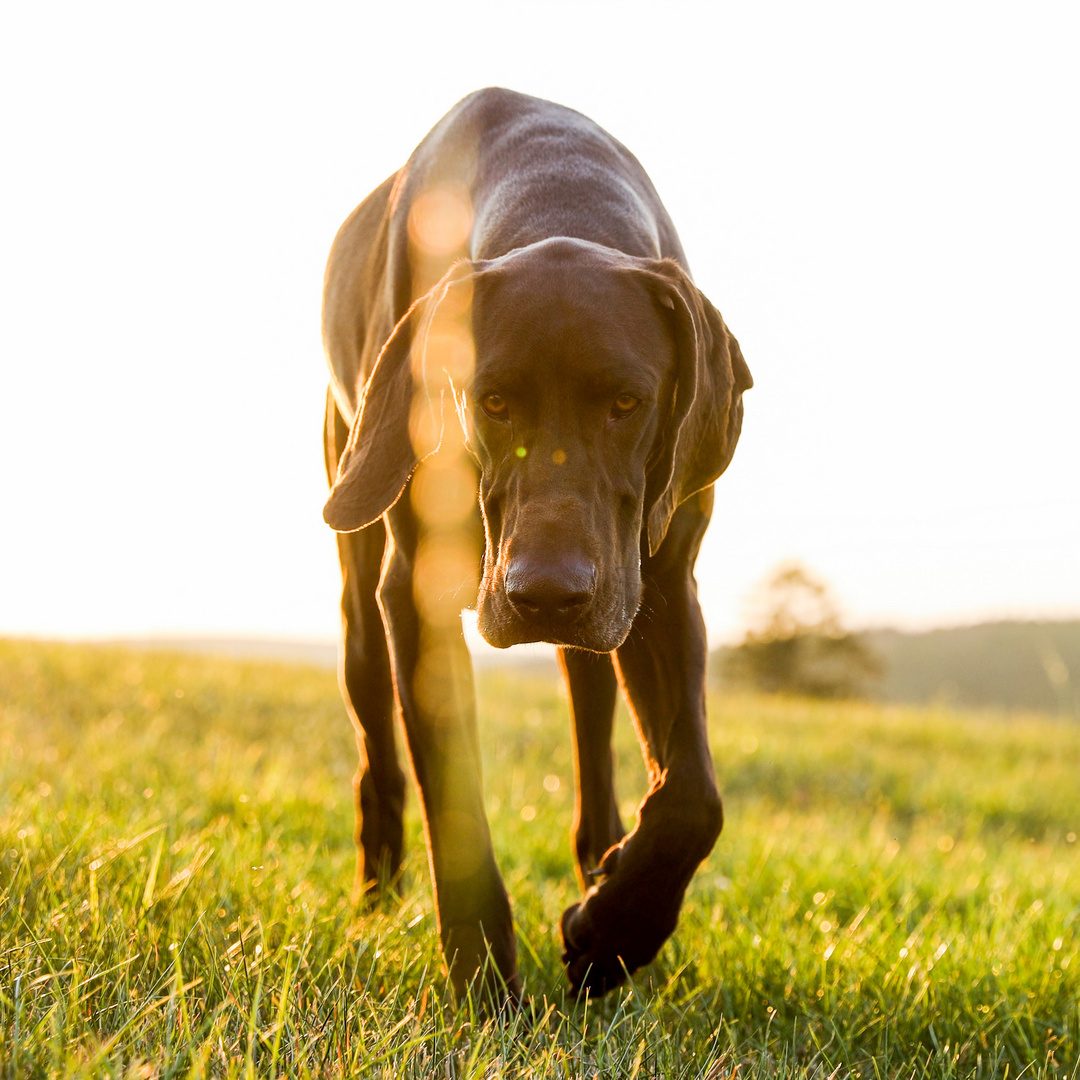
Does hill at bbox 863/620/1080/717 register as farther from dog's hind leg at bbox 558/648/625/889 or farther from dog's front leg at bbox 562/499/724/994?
dog's front leg at bbox 562/499/724/994

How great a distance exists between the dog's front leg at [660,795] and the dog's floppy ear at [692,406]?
0.21m

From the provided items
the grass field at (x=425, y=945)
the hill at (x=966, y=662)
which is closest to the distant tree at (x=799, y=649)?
the hill at (x=966, y=662)

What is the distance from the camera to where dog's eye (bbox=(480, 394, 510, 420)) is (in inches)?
95.0

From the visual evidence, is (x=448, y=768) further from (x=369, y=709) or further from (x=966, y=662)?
(x=966, y=662)

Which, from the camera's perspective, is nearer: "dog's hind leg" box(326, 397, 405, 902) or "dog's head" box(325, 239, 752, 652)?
"dog's head" box(325, 239, 752, 652)

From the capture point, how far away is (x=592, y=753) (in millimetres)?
3332

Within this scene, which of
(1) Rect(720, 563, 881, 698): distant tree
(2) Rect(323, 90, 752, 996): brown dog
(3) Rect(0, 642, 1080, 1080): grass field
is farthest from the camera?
(1) Rect(720, 563, 881, 698): distant tree

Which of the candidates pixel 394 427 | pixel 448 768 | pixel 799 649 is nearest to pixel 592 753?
pixel 448 768

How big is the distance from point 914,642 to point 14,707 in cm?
4814

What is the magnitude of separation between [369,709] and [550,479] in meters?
1.64

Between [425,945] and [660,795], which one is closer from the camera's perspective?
[660,795]

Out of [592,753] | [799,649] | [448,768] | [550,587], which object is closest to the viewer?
[550,587]

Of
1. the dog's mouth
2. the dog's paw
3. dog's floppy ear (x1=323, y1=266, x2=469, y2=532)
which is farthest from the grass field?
dog's floppy ear (x1=323, y1=266, x2=469, y2=532)

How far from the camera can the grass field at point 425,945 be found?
1.88 metres
